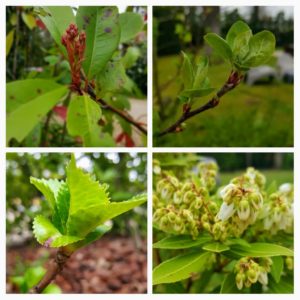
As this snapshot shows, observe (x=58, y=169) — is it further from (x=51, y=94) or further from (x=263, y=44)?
(x=263, y=44)

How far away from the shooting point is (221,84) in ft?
3.01

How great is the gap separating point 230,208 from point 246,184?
54 millimetres

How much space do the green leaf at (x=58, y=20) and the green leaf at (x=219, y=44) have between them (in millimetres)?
187

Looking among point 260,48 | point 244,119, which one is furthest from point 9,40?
point 244,119

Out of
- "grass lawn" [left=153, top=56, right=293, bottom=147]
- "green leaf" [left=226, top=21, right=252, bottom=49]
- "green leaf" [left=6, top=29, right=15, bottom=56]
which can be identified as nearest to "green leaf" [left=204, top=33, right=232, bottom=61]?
"green leaf" [left=226, top=21, right=252, bottom=49]

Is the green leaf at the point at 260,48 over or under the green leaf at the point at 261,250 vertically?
over

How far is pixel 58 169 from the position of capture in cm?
129

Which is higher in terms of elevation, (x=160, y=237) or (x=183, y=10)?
(x=183, y=10)

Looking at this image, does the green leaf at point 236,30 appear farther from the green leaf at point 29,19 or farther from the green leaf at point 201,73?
the green leaf at point 29,19

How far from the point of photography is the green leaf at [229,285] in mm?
869

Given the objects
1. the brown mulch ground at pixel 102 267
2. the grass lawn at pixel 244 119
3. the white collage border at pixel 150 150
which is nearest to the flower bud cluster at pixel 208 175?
the white collage border at pixel 150 150

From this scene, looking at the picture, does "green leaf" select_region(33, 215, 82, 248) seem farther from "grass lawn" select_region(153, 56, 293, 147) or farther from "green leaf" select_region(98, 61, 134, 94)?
"grass lawn" select_region(153, 56, 293, 147)

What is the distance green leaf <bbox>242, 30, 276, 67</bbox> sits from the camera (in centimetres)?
75
